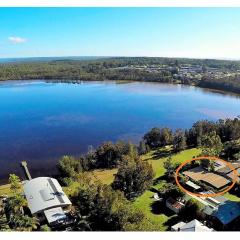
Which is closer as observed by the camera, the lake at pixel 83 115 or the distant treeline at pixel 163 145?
the distant treeline at pixel 163 145

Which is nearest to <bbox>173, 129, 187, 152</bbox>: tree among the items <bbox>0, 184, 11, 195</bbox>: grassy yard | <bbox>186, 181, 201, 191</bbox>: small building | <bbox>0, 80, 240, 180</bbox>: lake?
<bbox>0, 80, 240, 180</bbox>: lake

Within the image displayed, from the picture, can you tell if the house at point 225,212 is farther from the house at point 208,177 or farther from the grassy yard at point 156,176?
the house at point 208,177

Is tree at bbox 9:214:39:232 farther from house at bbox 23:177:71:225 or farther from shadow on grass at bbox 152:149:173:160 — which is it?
shadow on grass at bbox 152:149:173:160

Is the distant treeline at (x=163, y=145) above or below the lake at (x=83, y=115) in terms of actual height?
above

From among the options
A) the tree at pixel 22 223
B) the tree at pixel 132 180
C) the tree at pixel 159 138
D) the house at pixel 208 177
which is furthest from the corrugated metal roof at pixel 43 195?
the tree at pixel 159 138

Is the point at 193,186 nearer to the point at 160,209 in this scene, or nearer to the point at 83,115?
the point at 160,209
